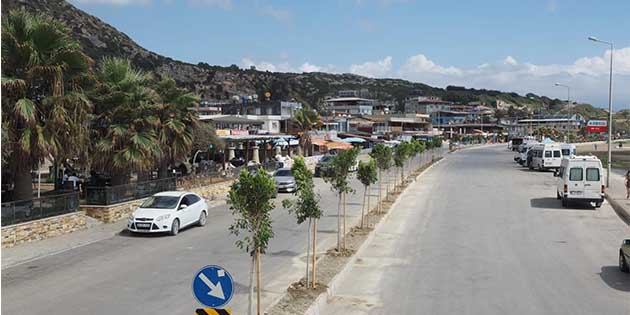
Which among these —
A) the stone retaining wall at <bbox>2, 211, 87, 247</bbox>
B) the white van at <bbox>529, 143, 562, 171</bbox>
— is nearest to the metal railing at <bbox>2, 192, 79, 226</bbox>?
the stone retaining wall at <bbox>2, 211, 87, 247</bbox>

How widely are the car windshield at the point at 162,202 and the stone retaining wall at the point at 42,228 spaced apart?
7.40ft

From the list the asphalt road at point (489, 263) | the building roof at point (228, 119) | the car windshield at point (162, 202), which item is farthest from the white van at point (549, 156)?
the car windshield at point (162, 202)

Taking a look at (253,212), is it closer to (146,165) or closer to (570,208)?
(146,165)

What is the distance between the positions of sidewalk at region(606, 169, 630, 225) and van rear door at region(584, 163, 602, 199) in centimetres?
116

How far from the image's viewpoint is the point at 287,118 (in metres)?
72.1

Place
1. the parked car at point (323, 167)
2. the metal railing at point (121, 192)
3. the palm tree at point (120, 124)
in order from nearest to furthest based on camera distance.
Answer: the parked car at point (323, 167) < the metal railing at point (121, 192) < the palm tree at point (120, 124)

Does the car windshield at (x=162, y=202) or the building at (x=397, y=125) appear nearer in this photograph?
the car windshield at (x=162, y=202)

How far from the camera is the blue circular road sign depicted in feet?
21.0

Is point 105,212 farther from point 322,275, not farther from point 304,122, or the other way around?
point 304,122

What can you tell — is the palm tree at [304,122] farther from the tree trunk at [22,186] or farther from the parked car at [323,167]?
the tree trunk at [22,186]

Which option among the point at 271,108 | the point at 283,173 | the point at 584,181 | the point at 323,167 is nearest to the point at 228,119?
the point at 283,173

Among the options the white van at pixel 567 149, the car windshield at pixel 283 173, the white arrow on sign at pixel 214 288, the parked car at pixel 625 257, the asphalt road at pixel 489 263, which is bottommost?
the asphalt road at pixel 489 263

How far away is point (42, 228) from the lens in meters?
18.5

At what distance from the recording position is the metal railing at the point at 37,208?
56.6ft
